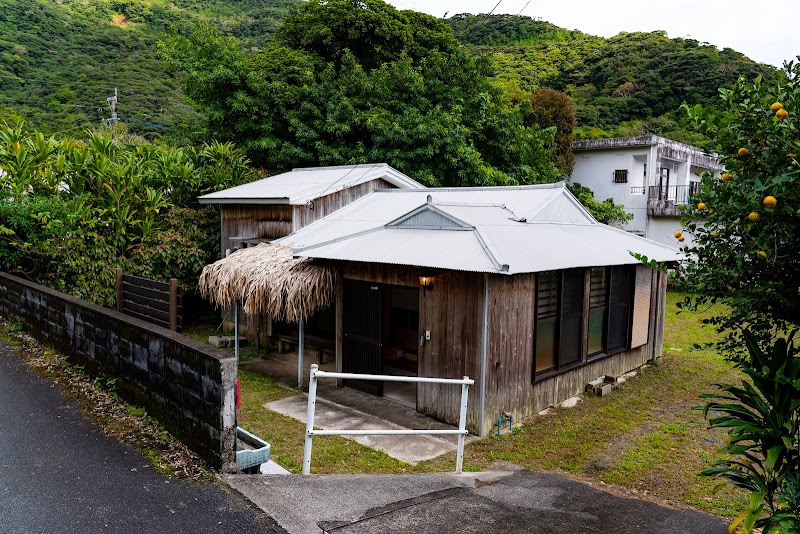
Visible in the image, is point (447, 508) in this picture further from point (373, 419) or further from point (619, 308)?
point (619, 308)

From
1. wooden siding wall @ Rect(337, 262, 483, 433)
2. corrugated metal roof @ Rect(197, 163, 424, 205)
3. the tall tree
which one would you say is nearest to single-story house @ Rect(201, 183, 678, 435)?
wooden siding wall @ Rect(337, 262, 483, 433)

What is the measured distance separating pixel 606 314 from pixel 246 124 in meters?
12.6

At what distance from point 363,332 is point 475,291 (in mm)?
2249

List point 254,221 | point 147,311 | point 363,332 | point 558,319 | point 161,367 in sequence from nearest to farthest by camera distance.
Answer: point 161,367 < point 147,311 < point 558,319 < point 363,332 < point 254,221

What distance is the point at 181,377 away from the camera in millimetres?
4941

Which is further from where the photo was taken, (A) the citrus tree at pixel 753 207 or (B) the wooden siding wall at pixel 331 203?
(B) the wooden siding wall at pixel 331 203

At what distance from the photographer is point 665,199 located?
71.4 feet

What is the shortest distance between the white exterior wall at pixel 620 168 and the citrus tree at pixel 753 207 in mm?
20114

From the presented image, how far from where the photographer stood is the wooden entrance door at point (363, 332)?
8.60 m

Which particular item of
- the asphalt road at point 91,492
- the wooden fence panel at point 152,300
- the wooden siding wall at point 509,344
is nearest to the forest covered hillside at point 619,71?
the wooden siding wall at point 509,344

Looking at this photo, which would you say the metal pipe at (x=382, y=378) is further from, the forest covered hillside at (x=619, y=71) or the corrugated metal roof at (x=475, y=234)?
the forest covered hillside at (x=619, y=71)

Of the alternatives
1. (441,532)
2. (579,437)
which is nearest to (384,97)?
(579,437)

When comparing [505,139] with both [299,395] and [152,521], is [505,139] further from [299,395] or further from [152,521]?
[152,521]

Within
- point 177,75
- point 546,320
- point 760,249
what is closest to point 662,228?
point 546,320
